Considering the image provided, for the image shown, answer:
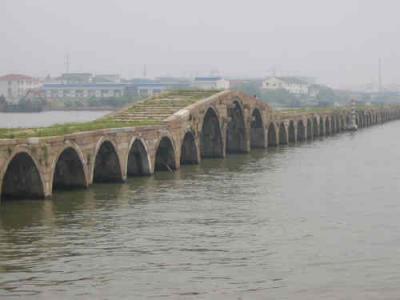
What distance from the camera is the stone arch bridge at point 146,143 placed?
56.8 m

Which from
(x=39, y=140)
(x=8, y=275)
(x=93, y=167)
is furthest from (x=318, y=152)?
(x=8, y=275)

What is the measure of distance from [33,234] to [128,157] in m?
28.4

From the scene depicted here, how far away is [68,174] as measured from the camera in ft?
211

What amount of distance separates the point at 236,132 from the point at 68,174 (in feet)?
159

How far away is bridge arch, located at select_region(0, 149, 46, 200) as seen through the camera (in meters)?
56.3

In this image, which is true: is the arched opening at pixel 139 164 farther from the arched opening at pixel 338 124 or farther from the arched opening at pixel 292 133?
the arched opening at pixel 338 124

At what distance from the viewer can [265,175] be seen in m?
79.8

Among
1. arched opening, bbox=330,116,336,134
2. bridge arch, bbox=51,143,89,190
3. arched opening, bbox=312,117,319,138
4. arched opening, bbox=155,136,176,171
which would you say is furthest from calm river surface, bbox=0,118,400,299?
arched opening, bbox=330,116,336,134

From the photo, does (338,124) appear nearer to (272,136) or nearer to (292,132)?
(292,132)

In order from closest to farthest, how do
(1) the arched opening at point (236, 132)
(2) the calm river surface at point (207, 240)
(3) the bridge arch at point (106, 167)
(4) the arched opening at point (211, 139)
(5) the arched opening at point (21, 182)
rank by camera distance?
(2) the calm river surface at point (207, 240), (5) the arched opening at point (21, 182), (3) the bridge arch at point (106, 167), (4) the arched opening at point (211, 139), (1) the arched opening at point (236, 132)

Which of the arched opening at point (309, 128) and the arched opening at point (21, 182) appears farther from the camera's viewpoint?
the arched opening at point (309, 128)

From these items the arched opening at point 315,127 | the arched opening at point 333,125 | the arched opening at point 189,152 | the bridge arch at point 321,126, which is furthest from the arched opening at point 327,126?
the arched opening at point 189,152

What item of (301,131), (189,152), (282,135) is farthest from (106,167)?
(301,131)

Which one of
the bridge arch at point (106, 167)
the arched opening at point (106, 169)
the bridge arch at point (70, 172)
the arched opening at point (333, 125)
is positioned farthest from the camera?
the arched opening at point (333, 125)
